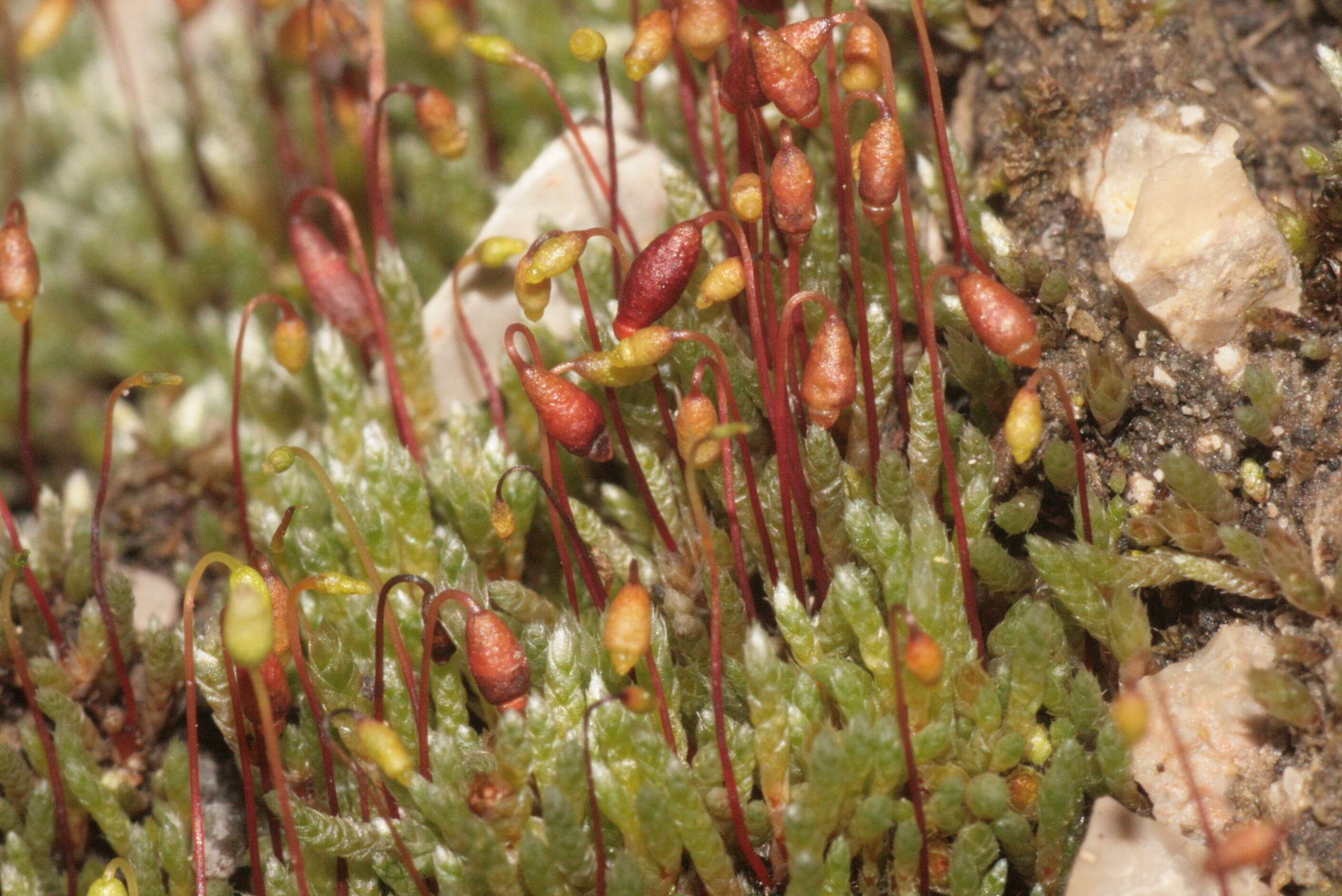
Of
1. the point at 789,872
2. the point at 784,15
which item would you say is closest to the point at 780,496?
the point at 789,872

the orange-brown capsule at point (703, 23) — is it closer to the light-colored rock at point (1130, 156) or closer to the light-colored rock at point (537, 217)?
the light-colored rock at point (537, 217)

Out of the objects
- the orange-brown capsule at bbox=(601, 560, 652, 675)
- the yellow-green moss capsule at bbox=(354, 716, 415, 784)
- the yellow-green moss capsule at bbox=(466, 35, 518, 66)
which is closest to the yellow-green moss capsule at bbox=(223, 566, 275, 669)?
the yellow-green moss capsule at bbox=(354, 716, 415, 784)

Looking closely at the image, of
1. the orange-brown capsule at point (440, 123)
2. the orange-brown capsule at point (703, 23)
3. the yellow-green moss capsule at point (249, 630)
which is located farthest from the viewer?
the orange-brown capsule at point (440, 123)

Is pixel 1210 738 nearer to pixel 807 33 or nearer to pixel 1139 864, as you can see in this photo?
pixel 1139 864

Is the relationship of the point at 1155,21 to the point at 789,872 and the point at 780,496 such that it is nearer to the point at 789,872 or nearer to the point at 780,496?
the point at 780,496

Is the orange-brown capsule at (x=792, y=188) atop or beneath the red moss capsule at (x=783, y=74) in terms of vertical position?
beneath

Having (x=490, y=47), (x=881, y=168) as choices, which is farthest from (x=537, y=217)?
(x=881, y=168)

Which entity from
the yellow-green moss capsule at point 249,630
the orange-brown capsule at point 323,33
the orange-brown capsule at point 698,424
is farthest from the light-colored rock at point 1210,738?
the orange-brown capsule at point 323,33
